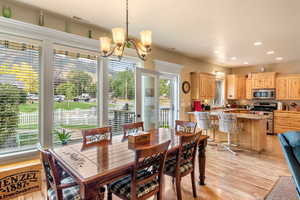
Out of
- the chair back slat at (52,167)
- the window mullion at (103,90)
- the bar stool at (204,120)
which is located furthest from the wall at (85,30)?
the chair back slat at (52,167)

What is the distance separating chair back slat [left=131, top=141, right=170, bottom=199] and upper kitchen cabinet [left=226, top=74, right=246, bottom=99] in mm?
6883

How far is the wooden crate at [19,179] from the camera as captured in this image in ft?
7.14

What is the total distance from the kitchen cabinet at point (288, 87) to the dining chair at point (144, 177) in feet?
22.2

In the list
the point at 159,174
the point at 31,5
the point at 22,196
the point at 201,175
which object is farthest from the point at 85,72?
the point at 201,175

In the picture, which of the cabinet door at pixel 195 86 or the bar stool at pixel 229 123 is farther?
the cabinet door at pixel 195 86

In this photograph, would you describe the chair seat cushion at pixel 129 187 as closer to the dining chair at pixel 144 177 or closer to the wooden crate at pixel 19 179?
the dining chair at pixel 144 177

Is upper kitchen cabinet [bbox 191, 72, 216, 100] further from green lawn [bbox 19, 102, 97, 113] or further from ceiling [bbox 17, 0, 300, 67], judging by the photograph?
green lawn [bbox 19, 102, 97, 113]

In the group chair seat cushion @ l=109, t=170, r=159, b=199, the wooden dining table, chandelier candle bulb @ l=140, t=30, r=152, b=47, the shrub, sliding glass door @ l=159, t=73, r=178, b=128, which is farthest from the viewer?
sliding glass door @ l=159, t=73, r=178, b=128

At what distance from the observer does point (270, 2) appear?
2.43 meters

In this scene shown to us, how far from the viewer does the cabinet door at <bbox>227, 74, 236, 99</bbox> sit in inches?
295

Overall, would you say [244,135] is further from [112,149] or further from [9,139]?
[9,139]

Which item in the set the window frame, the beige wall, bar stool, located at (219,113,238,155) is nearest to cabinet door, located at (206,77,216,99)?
bar stool, located at (219,113,238,155)

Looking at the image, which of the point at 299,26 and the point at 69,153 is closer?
the point at 69,153

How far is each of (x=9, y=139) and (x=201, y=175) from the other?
306cm
